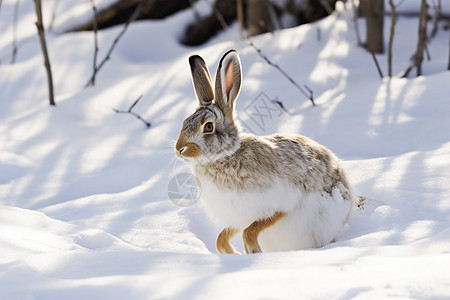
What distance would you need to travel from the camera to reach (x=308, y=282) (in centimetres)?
183

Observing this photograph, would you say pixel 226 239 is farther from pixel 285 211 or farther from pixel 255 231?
pixel 285 211

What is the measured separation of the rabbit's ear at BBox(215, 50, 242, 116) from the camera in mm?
2984

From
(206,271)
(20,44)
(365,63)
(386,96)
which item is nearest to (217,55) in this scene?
(365,63)

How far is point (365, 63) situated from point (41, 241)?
4220mm

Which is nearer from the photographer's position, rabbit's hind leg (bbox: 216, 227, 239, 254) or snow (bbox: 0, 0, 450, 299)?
snow (bbox: 0, 0, 450, 299)

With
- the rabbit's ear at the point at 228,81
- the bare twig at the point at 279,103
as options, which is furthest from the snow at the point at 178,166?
the rabbit's ear at the point at 228,81

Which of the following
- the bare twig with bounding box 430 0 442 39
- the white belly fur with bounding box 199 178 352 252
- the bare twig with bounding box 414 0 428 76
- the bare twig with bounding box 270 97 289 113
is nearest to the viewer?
the white belly fur with bounding box 199 178 352 252

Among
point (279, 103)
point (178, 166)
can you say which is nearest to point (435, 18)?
point (279, 103)

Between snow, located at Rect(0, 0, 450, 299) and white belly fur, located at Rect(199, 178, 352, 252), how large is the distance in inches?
6.7

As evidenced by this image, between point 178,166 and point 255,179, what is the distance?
1.51 metres

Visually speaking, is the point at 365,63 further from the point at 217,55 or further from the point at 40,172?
the point at 40,172

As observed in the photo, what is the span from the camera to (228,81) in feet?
10.0

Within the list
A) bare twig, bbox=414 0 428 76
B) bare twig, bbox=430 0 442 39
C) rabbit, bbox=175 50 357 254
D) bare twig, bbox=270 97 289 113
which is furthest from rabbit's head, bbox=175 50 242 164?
bare twig, bbox=430 0 442 39

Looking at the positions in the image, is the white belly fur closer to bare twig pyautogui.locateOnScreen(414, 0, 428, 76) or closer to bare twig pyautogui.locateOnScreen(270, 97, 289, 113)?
bare twig pyautogui.locateOnScreen(270, 97, 289, 113)
